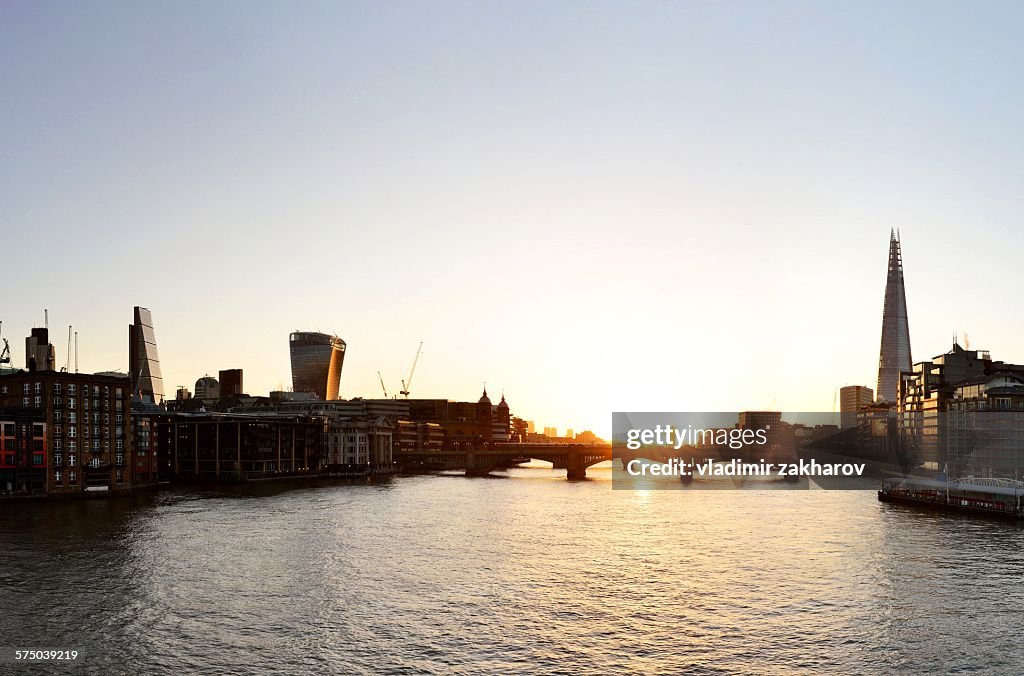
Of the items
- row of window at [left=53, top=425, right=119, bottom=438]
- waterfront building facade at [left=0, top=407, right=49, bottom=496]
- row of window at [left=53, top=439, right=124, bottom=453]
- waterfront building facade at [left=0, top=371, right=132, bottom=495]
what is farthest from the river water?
row of window at [left=53, top=425, right=119, bottom=438]

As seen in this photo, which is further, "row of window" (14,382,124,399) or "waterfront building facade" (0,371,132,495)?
"row of window" (14,382,124,399)

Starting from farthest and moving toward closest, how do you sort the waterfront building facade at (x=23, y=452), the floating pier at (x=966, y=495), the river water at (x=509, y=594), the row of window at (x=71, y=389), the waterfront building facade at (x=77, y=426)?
the row of window at (x=71, y=389), the waterfront building facade at (x=77, y=426), the waterfront building facade at (x=23, y=452), the floating pier at (x=966, y=495), the river water at (x=509, y=594)

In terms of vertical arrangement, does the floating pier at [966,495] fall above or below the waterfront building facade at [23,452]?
below

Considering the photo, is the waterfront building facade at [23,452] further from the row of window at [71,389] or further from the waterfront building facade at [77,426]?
the row of window at [71,389]

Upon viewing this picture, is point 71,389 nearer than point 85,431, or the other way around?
point 71,389

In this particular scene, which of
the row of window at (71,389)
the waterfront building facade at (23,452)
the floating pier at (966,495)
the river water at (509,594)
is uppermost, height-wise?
the row of window at (71,389)

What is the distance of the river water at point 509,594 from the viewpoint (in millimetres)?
52562

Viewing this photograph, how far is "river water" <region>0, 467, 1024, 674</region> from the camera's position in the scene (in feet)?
172

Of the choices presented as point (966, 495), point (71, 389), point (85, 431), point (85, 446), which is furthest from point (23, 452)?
point (966, 495)

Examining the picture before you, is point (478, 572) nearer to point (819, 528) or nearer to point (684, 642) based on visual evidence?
point (684, 642)

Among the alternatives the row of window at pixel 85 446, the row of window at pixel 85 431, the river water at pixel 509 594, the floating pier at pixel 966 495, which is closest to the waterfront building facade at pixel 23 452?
the row of window at pixel 85 446

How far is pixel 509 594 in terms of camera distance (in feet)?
226

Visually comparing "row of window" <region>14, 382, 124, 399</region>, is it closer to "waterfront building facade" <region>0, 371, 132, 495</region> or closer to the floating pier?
"waterfront building facade" <region>0, 371, 132, 495</region>

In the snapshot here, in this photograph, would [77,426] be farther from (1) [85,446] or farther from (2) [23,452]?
(2) [23,452]
